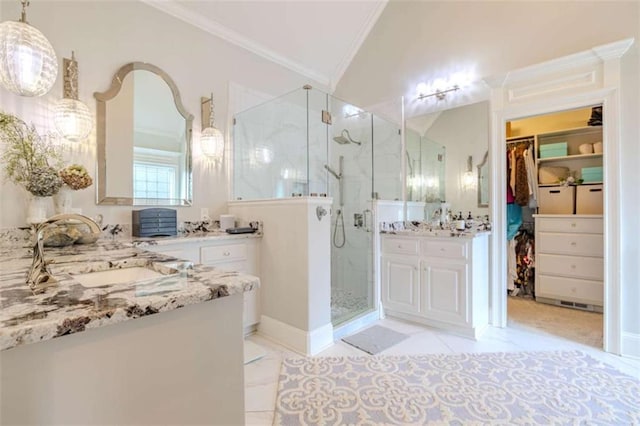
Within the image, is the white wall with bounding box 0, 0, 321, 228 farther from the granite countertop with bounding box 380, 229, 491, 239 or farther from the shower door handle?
the granite countertop with bounding box 380, 229, 491, 239

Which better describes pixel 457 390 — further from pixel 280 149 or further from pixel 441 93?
pixel 441 93

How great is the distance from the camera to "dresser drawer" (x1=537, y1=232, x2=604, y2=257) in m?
3.15

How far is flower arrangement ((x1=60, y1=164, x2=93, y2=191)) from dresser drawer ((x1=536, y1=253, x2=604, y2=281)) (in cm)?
446

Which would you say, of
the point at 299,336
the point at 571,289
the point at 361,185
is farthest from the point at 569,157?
the point at 299,336

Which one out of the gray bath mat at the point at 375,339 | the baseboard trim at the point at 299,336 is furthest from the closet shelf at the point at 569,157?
the baseboard trim at the point at 299,336

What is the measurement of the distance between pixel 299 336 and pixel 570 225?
124 inches

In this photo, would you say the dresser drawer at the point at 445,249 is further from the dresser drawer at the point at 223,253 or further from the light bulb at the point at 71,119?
the light bulb at the point at 71,119

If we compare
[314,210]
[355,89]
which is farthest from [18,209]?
[355,89]

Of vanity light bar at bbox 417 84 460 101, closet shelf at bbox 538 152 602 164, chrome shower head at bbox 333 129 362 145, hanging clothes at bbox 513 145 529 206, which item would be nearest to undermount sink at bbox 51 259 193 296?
chrome shower head at bbox 333 129 362 145

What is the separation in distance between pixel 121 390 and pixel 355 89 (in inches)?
159

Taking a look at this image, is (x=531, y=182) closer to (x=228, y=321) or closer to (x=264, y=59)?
(x=264, y=59)

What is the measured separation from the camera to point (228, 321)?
2.80 ft

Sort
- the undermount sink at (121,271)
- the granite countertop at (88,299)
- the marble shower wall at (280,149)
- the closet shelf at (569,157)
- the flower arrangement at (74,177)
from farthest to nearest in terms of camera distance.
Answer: the closet shelf at (569,157) → the marble shower wall at (280,149) → the flower arrangement at (74,177) → the undermount sink at (121,271) → the granite countertop at (88,299)

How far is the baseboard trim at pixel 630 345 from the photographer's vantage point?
88.0 inches
